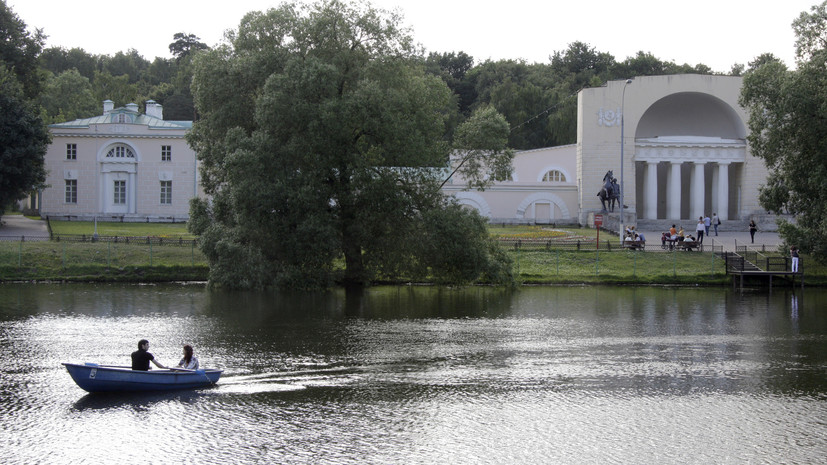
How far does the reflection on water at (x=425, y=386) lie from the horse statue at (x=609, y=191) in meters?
32.1

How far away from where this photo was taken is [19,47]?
6738 cm

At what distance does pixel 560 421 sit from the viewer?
17.9 metres

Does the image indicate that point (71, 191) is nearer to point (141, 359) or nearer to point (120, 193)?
point (120, 193)

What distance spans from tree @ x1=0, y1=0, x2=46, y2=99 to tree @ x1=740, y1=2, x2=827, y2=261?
53910mm

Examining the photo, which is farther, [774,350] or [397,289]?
[397,289]

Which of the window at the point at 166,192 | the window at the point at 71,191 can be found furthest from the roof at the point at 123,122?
the window at the point at 166,192

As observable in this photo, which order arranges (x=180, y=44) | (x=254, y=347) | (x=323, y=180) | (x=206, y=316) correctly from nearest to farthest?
(x=254, y=347), (x=206, y=316), (x=323, y=180), (x=180, y=44)

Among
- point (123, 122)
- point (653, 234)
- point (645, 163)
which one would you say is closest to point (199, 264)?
point (123, 122)

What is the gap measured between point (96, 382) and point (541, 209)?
5592 cm

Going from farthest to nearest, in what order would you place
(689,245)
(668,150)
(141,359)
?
(668,150) < (689,245) < (141,359)

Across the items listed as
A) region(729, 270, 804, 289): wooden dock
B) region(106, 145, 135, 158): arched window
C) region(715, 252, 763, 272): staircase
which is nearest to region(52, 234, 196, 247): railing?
region(106, 145, 135, 158): arched window

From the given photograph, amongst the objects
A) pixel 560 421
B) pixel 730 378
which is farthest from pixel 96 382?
pixel 730 378

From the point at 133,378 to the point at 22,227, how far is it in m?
45.6

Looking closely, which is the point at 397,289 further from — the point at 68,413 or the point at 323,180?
the point at 68,413
